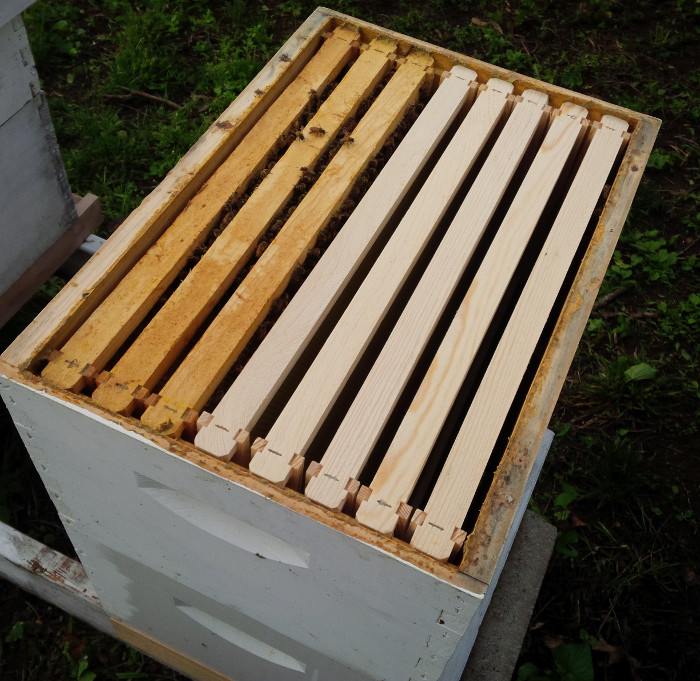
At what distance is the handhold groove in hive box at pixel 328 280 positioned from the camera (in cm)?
128

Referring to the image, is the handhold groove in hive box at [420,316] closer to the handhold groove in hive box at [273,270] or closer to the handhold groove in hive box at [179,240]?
the handhold groove in hive box at [273,270]

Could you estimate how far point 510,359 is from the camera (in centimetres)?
141

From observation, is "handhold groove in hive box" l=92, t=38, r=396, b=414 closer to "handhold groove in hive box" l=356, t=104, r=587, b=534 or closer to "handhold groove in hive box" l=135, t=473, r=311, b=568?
"handhold groove in hive box" l=135, t=473, r=311, b=568

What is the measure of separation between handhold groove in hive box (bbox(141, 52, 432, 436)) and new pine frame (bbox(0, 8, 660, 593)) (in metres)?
0.06

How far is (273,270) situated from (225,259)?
0.10 metres

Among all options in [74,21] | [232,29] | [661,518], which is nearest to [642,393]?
[661,518]

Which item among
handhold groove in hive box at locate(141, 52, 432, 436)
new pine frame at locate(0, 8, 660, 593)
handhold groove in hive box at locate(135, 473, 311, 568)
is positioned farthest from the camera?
handhold groove in hive box at locate(135, 473, 311, 568)

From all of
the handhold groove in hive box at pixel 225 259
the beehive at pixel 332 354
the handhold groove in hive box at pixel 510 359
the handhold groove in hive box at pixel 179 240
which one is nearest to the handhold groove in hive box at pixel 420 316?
the beehive at pixel 332 354

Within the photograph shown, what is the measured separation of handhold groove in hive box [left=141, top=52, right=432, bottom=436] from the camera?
1303mm

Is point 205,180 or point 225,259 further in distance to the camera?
point 205,180

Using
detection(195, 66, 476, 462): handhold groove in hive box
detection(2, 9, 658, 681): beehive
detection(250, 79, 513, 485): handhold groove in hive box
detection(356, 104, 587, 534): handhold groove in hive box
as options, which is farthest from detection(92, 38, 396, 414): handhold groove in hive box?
detection(356, 104, 587, 534): handhold groove in hive box

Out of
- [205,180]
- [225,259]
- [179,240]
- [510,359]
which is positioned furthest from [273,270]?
[510,359]

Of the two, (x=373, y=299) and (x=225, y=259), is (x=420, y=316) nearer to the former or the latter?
(x=373, y=299)

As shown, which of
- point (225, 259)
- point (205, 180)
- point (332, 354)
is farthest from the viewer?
point (205, 180)
